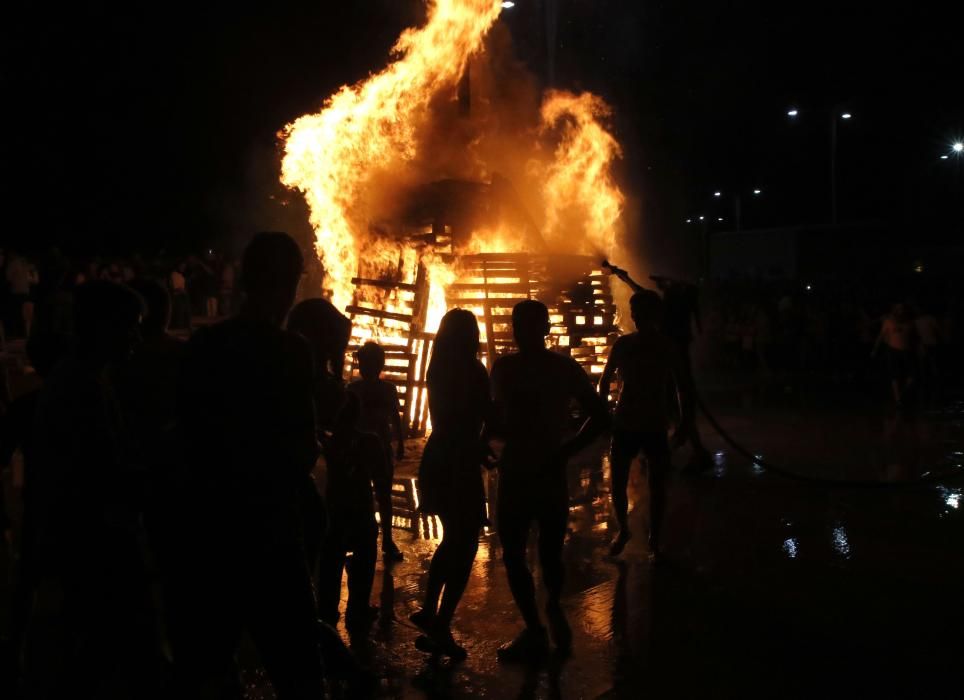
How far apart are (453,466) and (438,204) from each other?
8.32 metres

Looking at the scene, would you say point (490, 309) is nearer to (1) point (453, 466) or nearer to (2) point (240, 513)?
(1) point (453, 466)

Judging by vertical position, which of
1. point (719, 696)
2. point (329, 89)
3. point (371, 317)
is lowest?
point (719, 696)

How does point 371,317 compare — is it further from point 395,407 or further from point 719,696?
point 719,696

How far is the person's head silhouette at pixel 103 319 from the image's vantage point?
3.42 metres

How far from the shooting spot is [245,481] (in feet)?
9.61

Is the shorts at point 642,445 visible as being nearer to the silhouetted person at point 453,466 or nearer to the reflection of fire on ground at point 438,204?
the silhouetted person at point 453,466

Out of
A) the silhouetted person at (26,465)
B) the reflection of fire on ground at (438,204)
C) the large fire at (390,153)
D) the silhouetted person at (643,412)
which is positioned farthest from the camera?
the large fire at (390,153)

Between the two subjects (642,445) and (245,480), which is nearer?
(245,480)

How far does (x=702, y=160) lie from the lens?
42344mm

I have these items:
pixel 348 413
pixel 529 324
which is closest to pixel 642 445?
pixel 529 324

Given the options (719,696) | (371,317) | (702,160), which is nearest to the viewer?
(719,696)

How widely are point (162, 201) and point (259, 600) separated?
1073 inches

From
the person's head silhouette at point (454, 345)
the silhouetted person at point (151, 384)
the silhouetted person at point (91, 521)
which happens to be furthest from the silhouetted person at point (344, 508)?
the silhouetted person at point (91, 521)

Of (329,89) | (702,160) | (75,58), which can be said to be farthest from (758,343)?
(702,160)
